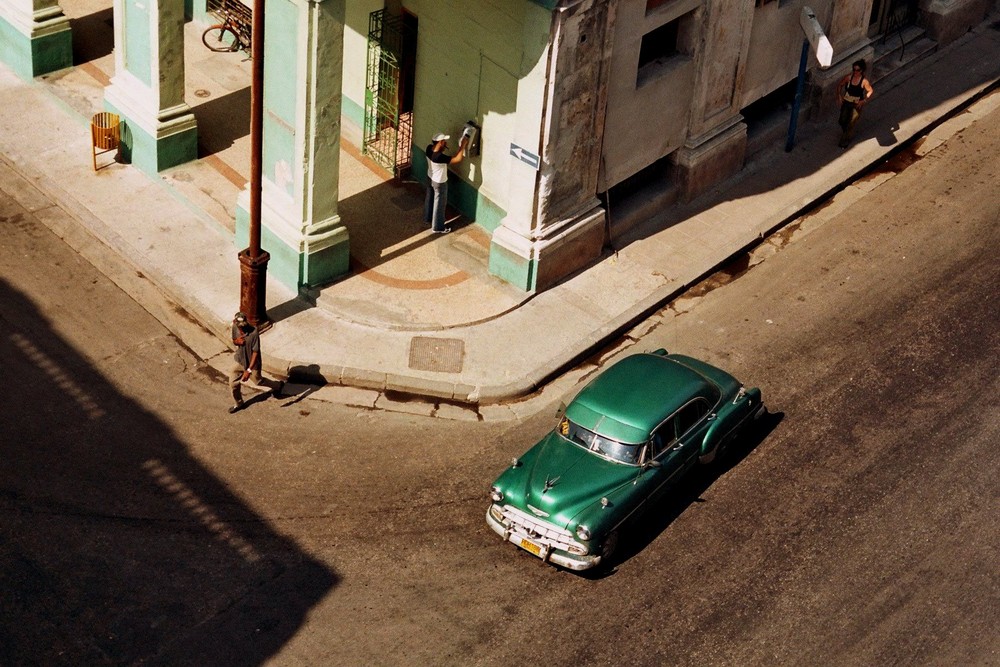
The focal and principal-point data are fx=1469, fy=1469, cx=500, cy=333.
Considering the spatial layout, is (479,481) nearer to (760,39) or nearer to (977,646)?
(977,646)

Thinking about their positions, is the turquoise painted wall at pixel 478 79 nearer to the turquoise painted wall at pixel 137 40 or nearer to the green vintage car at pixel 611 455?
the turquoise painted wall at pixel 137 40

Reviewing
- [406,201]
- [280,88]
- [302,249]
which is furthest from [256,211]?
[406,201]

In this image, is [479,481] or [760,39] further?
[760,39]

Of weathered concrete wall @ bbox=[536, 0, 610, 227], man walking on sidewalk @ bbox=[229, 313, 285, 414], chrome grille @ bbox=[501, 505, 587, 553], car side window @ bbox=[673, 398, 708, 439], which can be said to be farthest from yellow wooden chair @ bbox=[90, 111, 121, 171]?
car side window @ bbox=[673, 398, 708, 439]

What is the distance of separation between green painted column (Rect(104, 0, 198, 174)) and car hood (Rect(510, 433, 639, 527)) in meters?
9.80

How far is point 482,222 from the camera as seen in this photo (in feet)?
79.6

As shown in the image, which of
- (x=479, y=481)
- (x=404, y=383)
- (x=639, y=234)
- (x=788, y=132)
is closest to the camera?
(x=479, y=481)

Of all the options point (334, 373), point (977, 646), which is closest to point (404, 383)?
point (334, 373)

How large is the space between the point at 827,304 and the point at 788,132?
5029 millimetres

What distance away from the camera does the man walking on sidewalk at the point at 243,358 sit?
2027 centimetres

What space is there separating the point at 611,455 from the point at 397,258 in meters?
6.48

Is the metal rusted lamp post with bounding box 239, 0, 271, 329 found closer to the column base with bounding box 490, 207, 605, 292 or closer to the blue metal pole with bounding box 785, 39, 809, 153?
the column base with bounding box 490, 207, 605, 292

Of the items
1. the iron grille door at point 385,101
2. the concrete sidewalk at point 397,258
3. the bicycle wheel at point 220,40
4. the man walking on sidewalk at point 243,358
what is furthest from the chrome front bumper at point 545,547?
the bicycle wheel at point 220,40

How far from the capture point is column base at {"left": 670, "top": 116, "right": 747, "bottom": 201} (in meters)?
24.9
